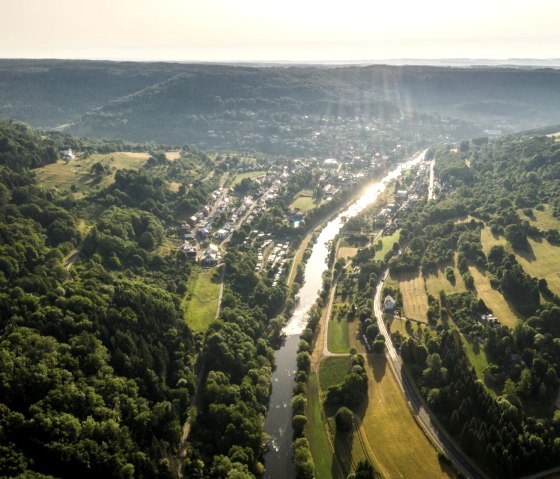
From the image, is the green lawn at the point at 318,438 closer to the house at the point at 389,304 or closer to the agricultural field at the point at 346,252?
the house at the point at 389,304

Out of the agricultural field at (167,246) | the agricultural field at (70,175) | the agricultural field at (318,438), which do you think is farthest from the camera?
the agricultural field at (70,175)

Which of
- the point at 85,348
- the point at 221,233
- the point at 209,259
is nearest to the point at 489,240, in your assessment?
the point at 209,259

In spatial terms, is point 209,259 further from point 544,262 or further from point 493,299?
point 544,262

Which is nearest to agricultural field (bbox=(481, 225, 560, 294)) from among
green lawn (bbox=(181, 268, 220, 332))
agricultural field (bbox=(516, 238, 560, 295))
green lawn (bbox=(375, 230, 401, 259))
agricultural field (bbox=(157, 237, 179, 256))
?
agricultural field (bbox=(516, 238, 560, 295))

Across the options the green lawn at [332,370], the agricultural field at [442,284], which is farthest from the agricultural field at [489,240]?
the green lawn at [332,370]

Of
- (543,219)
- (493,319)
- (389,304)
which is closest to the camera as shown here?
(493,319)

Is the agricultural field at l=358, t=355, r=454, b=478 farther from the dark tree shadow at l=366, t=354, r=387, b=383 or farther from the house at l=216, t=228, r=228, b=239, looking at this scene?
the house at l=216, t=228, r=228, b=239
